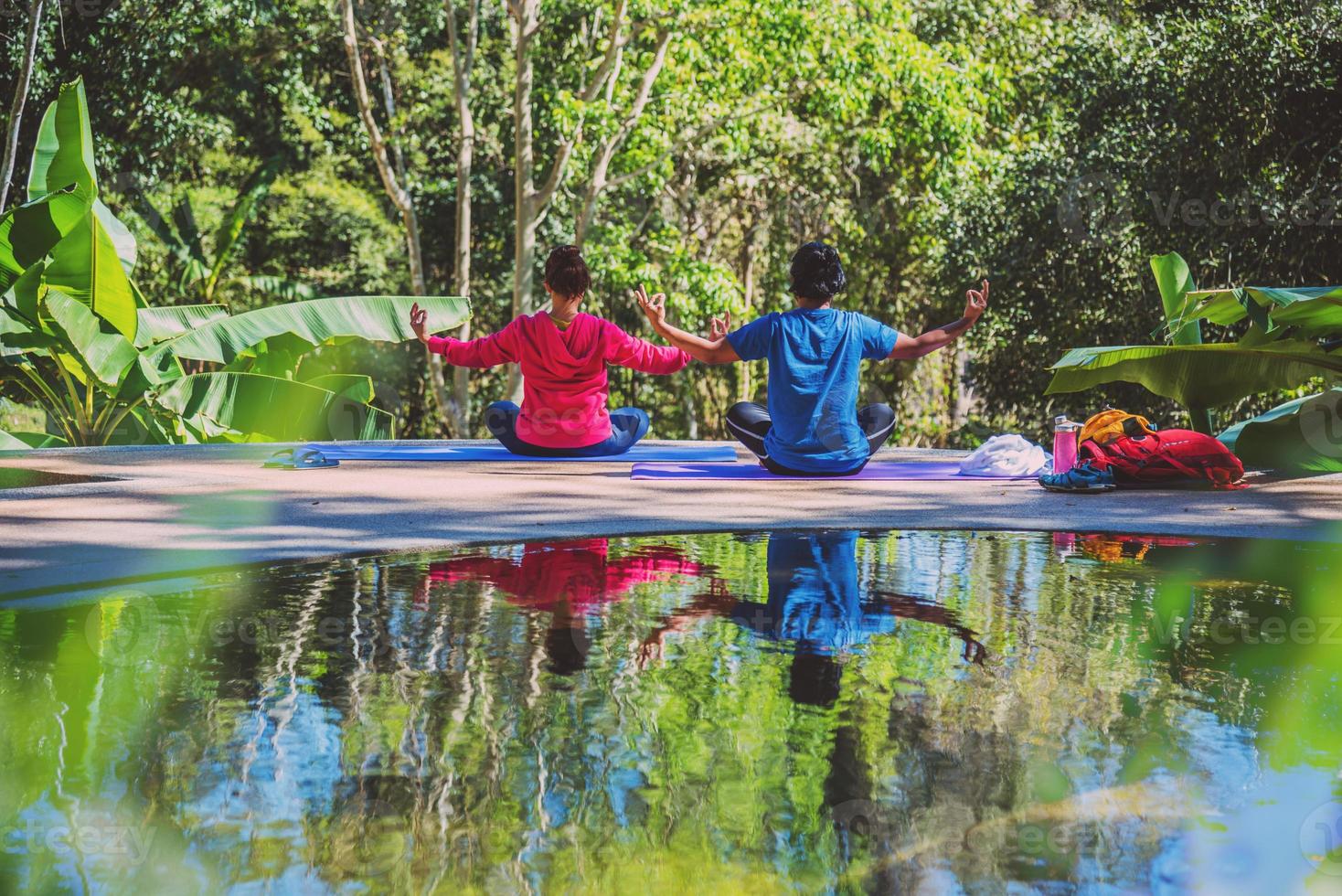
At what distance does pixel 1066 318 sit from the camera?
16078 mm

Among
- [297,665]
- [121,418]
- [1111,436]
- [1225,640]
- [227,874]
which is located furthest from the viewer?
[121,418]

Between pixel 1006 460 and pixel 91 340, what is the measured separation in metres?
6.16

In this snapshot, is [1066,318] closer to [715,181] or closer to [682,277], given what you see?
[682,277]

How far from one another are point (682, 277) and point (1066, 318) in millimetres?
5002

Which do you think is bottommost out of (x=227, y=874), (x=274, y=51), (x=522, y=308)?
(x=227, y=874)

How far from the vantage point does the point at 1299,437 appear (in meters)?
8.19

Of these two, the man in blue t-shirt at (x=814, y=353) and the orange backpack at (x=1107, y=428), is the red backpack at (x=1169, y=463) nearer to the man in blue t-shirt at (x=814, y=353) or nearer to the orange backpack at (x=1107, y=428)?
the orange backpack at (x=1107, y=428)

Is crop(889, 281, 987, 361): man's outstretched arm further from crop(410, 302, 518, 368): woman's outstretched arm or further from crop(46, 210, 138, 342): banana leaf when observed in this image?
crop(46, 210, 138, 342): banana leaf

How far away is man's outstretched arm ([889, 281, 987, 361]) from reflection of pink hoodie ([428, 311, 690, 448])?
118 centimetres

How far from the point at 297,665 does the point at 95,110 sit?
16.0 m

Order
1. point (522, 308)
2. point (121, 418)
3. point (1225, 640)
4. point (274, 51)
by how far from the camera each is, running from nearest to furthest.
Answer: point (1225, 640), point (121, 418), point (522, 308), point (274, 51)

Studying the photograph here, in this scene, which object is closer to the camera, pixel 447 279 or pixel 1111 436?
pixel 1111 436

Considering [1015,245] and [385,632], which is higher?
[1015,245]

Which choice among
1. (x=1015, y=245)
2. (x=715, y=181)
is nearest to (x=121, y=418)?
(x=1015, y=245)
